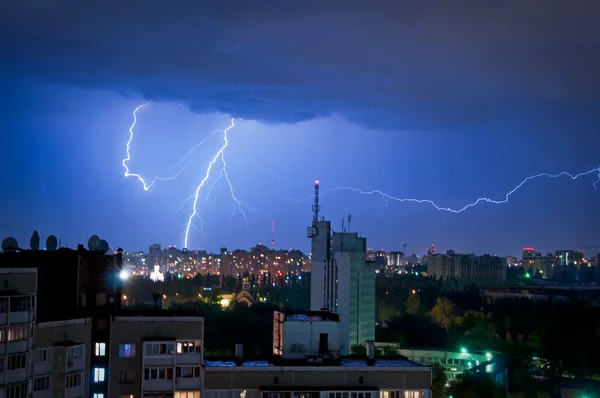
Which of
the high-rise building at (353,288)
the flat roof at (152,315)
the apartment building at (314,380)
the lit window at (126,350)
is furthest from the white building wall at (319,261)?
the lit window at (126,350)

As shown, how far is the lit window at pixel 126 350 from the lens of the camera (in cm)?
2109

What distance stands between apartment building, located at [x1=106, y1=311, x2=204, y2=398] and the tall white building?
3377 centimetres

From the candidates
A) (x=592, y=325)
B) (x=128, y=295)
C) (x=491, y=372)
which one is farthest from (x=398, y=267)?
(x=491, y=372)

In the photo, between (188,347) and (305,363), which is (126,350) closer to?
(188,347)

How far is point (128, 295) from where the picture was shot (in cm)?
8869

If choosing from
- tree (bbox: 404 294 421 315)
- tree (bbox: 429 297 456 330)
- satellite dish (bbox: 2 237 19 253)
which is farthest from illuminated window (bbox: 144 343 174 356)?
tree (bbox: 404 294 421 315)

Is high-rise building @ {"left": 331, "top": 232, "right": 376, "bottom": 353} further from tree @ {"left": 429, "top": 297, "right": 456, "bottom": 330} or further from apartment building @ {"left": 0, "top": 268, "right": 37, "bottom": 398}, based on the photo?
apartment building @ {"left": 0, "top": 268, "right": 37, "bottom": 398}

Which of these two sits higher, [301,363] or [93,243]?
[93,243]

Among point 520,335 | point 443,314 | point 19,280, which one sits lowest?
point 520,335

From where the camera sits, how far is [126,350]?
21141 mm

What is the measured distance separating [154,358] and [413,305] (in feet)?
214

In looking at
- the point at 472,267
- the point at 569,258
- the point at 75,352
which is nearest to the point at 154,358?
the point at 75,352

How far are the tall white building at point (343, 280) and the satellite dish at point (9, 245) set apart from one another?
32.8 metres

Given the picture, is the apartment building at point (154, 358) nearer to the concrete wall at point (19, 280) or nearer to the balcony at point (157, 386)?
the balcony at point (157, 386)
